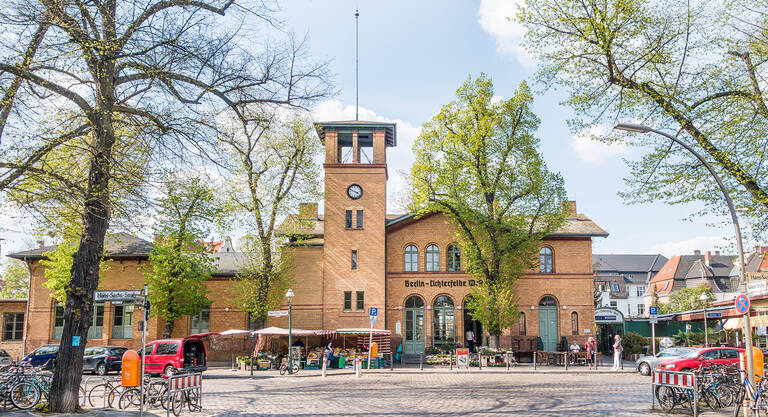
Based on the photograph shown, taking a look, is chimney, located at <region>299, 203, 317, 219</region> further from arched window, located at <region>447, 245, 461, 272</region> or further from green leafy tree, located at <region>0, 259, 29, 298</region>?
green leafy tree, located at <region>0, 259, 29, 298</region>

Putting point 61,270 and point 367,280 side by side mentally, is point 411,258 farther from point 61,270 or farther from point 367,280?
point 61,270

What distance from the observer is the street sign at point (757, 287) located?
1308 cm

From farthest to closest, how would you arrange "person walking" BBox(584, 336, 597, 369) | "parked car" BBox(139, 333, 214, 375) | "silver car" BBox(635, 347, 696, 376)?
"person walking" BBox(584, 336, 597, 369), "parked car" BBox(139, 333, 214, 375), "silver car" BBox(635, 347, 696, 376)

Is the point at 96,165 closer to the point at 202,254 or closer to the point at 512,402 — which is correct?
the point at 512,402

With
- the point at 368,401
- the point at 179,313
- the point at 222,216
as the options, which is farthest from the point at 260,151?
the point at 368,401

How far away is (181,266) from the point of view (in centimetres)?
3122

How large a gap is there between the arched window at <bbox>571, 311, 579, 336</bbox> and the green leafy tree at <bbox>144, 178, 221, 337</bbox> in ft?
68.7

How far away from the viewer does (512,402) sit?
16656mm

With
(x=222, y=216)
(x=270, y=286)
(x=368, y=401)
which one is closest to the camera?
(x=368, y=401)

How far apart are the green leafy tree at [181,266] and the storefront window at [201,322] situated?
12.5ft

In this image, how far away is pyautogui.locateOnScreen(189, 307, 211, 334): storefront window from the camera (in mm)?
35938

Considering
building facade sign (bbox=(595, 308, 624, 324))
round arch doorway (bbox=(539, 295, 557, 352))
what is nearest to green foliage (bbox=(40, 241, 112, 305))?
round arch doorway (bbox=(539, 295, 557, 352))

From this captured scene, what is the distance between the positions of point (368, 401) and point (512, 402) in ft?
13.1

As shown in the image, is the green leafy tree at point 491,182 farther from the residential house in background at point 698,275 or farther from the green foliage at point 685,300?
the residential house in background at point 698,275
